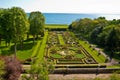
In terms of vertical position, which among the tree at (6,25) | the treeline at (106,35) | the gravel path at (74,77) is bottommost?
the gravel path at (74,77)

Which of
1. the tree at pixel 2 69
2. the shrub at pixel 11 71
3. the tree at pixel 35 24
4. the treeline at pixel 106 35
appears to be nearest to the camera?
the tree at pixel 2 69

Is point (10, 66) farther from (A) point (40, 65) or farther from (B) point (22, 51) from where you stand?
(B) point (22, 51)

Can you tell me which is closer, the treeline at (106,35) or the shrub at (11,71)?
the shrub at (11,71)

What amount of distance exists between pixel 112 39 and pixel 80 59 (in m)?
12.2

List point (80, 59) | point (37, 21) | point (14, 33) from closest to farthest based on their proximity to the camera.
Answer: point (14, 33) < point (80, 59) < point (37, 21)

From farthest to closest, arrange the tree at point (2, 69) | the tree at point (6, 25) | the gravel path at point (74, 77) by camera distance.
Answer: the tree at point (6, 25), the gravel path at point (74, 77), the tree at point (2, 69)

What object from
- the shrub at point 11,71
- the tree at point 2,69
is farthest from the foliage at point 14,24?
the tree at point 2,69

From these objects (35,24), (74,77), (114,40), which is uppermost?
(35,24)

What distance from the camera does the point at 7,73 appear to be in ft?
83.6

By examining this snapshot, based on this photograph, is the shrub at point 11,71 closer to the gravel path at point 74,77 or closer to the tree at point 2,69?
the tree at point 2,69

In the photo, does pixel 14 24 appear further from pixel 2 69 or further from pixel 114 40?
pixel 114 40

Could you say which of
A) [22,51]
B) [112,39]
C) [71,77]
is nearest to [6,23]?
[22,51]

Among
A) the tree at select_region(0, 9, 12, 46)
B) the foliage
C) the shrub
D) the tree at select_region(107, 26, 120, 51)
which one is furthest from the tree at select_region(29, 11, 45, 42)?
the shrub

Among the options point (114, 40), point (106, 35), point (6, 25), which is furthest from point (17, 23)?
point (106, 35)
